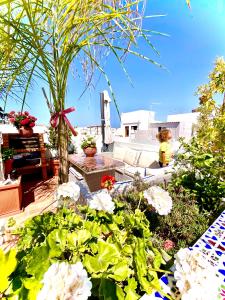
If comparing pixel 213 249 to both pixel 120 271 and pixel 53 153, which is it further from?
pixel 53 153

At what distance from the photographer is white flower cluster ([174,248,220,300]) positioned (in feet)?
1.75

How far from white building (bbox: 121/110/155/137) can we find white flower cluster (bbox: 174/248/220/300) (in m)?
18.4

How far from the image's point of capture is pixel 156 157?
179 inches

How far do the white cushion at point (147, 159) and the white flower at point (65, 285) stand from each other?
4.04 metres

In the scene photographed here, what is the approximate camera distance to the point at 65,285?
1.51ft

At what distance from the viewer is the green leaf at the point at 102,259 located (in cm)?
66

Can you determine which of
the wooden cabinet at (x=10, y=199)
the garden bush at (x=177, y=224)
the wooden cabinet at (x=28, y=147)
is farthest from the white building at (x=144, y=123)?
the garden bush at (x=177, y=224)

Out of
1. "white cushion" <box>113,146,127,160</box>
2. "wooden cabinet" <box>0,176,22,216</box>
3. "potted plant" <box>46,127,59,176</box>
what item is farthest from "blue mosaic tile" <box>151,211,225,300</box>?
"potted plant" <box>46,127,59,176</box>

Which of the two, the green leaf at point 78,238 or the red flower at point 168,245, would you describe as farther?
the red flower at point 168,245

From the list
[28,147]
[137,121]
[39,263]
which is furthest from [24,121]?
[137,121]

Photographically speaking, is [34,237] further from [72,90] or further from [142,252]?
[72,90]

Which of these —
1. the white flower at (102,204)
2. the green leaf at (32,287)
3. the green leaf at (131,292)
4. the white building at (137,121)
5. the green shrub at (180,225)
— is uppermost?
the white building at (137,121)

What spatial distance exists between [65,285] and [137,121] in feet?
64.9

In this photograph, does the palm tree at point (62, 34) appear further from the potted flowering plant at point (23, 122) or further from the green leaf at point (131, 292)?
the potted flowering plant at point (23, 122)
